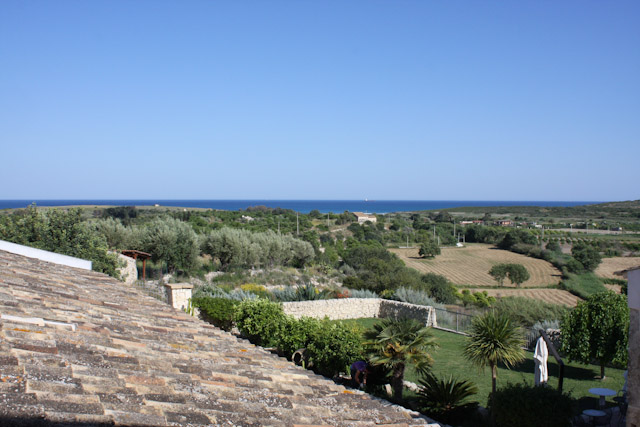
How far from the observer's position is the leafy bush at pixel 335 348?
12.5m

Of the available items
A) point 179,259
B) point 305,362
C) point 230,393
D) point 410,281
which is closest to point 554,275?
point 410,281

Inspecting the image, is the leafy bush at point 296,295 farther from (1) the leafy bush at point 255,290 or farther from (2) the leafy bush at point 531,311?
(2) the leafy bush at point 531,311

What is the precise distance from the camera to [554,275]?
48.7 metres

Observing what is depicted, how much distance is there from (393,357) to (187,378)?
7591mm

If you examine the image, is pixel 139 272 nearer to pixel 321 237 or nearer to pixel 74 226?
pixel 74 226

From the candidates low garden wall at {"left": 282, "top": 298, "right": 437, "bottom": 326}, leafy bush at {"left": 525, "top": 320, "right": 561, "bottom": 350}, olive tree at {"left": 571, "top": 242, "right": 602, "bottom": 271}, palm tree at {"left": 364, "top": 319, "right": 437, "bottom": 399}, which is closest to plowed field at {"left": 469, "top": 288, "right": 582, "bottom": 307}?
olive tree at {"left": 571, "top": 242, "right": 602, "bottom": 271}

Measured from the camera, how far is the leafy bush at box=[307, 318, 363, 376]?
12.5 meters

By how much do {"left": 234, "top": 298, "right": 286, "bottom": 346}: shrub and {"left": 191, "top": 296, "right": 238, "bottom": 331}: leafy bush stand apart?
80 centimetres

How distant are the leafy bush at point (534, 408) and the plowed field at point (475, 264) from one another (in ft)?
122

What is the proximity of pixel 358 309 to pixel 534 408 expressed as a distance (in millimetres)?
16288

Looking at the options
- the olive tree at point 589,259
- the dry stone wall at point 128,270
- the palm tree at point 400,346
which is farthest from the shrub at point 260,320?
the olive tree at point 589,259

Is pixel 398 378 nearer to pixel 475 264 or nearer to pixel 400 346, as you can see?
pixel 400 346

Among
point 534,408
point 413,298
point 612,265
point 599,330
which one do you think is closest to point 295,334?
point 534,408

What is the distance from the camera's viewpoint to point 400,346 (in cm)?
1061
